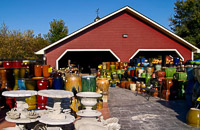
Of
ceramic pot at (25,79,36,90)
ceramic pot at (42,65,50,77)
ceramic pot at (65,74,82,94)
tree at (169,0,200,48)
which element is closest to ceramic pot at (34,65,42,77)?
ceramic pot at (42,65,50,77)

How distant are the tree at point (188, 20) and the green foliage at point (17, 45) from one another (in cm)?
2469

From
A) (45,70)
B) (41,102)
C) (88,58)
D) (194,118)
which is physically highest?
(88,58)

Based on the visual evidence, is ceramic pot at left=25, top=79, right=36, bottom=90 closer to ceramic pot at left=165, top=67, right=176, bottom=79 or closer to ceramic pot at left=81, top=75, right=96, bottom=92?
ceramic pot at left=81, top=75, right=96, bottom=92

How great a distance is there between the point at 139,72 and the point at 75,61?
16151mm

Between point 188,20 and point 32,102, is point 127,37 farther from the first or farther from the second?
point 188,20

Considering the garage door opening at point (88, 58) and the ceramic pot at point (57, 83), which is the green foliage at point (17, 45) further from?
the ceramic pot at point (57, 83)

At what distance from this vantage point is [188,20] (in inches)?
1670

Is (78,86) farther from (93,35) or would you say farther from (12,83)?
(93,35)

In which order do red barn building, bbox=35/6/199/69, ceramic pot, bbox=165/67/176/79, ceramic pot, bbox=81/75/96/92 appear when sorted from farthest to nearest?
1. red barn building, bbox=35/6/199/69
2. ceramic pot, bbox=165/67/176/79
3. ceramic pot, bbox=81/75/96/92

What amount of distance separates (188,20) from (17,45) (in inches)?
1173

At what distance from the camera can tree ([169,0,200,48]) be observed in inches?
1539

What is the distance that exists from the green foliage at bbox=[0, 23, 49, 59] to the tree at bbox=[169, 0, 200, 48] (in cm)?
2469

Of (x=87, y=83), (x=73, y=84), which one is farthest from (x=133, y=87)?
(x=73, y=84)

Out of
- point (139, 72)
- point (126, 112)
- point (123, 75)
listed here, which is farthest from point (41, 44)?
point (126, 112)
